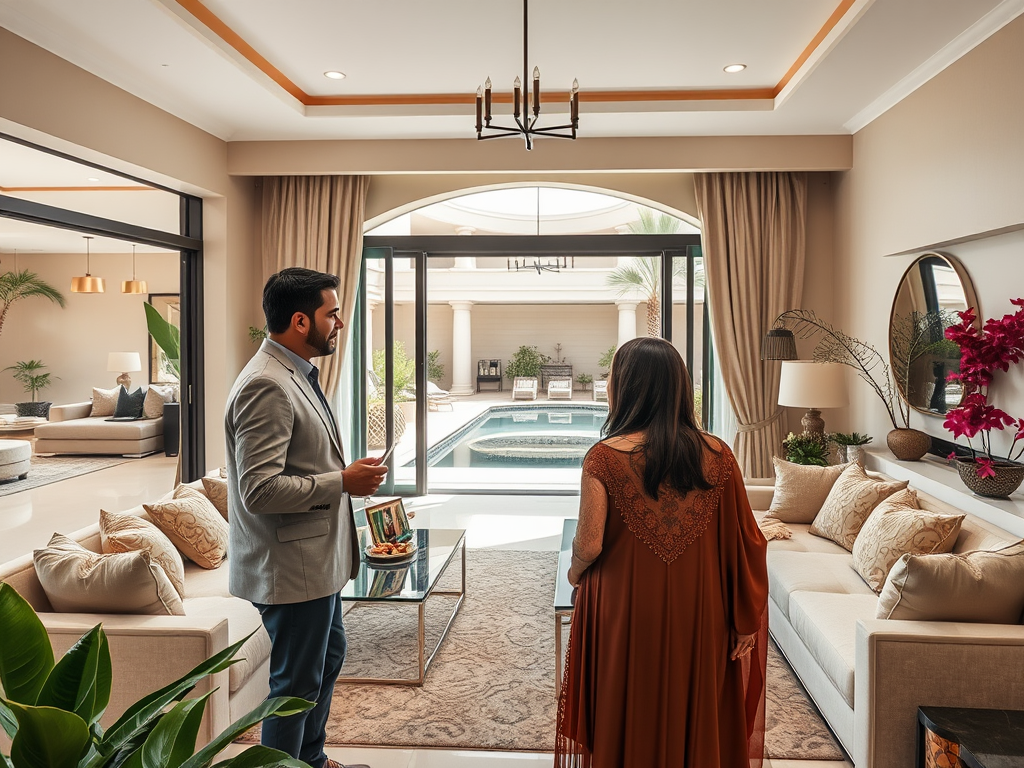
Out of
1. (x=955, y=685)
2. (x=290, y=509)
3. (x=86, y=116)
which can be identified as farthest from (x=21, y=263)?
(x=955, y=685)

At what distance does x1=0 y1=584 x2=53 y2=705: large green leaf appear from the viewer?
93cm

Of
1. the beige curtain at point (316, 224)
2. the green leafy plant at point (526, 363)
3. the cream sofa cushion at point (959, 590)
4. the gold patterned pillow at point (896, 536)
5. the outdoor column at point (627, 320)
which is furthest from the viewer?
the green leafy plant at point (526, 363)

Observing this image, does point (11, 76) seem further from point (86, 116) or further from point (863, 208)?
point (863, 208)

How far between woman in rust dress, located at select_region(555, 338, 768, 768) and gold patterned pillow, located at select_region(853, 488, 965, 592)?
1.43 m

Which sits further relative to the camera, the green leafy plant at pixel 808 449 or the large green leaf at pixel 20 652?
the green leafy plant at pixel 808 449

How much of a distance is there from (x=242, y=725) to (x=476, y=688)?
229cm

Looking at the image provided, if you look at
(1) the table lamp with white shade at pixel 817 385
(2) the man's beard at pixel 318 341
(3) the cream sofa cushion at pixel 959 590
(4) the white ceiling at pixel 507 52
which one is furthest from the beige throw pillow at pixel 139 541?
(1) the table lamp with white shade at pixel 817 385

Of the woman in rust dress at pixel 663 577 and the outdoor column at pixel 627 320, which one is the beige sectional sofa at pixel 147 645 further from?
the outdoor column at pixel 627 320

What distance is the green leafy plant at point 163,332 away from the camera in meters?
4.51

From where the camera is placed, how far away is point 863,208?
16.3 ft

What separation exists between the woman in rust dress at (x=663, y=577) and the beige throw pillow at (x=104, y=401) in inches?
127

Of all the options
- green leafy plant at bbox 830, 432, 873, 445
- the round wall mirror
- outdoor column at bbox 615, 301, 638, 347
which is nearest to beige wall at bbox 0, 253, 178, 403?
green leafy plant at bbox 830, 432, 873, 445

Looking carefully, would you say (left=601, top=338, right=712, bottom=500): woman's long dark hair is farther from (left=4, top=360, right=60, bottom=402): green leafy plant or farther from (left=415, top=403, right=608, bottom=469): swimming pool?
(left=415, top=403, right=608, bottom=469): swimming pool

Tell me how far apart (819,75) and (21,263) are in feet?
13.9
